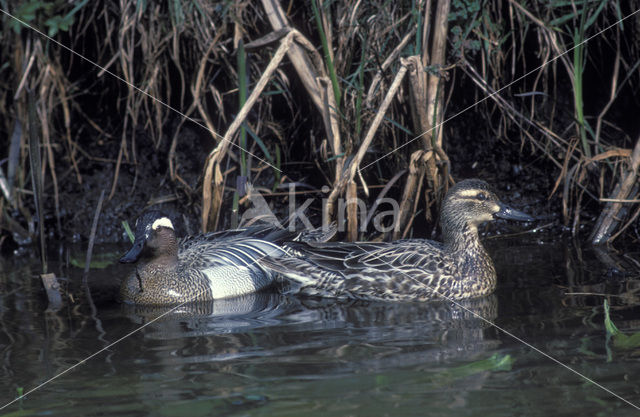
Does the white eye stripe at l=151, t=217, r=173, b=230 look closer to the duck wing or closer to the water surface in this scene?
the water surface

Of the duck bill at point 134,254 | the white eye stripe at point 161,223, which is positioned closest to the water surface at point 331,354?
the duck bill at point 134,254

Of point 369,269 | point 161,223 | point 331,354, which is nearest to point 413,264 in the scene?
point 369,269

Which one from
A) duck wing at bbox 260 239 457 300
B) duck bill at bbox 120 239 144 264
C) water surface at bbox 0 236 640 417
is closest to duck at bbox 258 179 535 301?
duck wing at bbox 260 239 457 300

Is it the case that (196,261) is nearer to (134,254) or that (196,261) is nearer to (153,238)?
(153,238)

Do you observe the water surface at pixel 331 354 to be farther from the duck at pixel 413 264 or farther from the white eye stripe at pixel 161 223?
the white eye stripe at pixel 161 223

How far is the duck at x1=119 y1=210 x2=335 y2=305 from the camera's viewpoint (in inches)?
192

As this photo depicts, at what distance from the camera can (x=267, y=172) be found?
664 centimetres

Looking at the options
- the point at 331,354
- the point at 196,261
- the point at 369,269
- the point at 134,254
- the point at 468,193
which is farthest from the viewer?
the point at 196,261

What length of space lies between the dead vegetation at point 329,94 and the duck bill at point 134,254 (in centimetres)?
81

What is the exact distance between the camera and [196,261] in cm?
523

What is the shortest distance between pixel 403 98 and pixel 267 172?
1.42 meters

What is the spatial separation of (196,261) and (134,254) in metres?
0.58

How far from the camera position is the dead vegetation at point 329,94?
5.64 meters

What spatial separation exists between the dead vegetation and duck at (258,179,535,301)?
56 cm
